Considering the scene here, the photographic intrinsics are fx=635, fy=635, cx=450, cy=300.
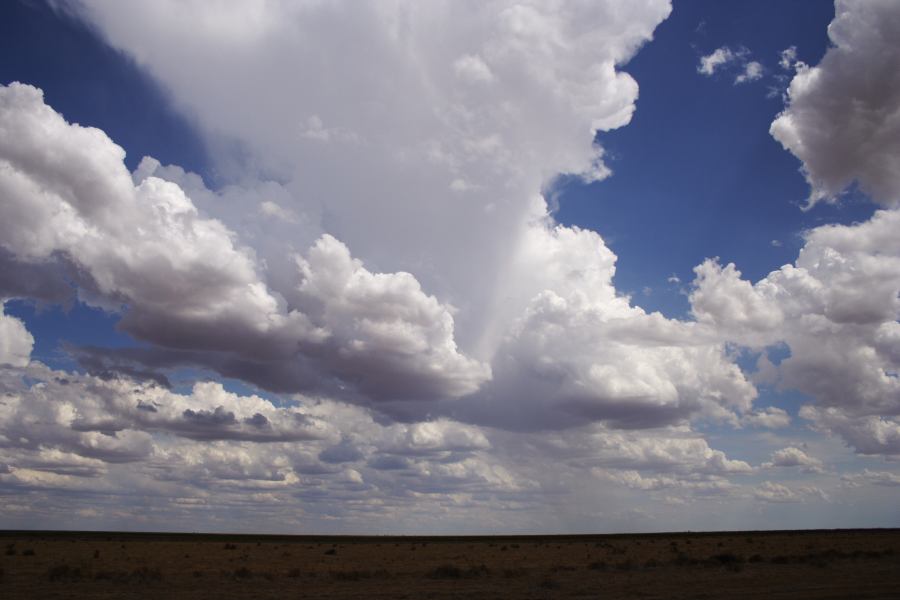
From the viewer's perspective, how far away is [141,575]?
40938 mm

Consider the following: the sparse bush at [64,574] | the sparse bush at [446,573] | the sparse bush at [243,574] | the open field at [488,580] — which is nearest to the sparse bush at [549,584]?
the open field at [488,580]

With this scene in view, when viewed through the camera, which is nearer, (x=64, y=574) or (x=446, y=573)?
(x=64, y=574)

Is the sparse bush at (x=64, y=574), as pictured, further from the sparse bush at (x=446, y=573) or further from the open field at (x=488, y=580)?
the sparse bush at (x=446, y=573)

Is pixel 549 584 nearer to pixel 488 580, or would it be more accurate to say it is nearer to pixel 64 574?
pixel 488 580

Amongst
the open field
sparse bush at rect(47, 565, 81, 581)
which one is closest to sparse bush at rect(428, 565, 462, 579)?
the open field

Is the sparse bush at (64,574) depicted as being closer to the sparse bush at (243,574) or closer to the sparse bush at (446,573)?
the sparse bush at (243,574)

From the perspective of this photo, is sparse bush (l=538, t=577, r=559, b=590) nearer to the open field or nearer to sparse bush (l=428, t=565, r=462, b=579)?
the open field

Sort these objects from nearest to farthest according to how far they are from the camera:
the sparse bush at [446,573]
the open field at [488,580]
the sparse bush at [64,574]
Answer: the open field at [488,580], the sparse bush at [64,574], the sparse bush at [446,573]

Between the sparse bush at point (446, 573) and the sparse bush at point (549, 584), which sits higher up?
the sparse bush at point (549, 584)

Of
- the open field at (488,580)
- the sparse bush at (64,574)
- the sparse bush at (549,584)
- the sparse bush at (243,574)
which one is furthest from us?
the sparse bush at (243,574)

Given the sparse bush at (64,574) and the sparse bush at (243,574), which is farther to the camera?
the sparse bush at (243,574)

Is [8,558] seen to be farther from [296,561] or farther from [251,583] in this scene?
[251,583]

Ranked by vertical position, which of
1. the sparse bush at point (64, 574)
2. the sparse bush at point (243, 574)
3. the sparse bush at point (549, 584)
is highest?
the sparse bush at point (549, 584)

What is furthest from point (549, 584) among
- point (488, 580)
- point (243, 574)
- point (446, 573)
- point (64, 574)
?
point (64, 574)
